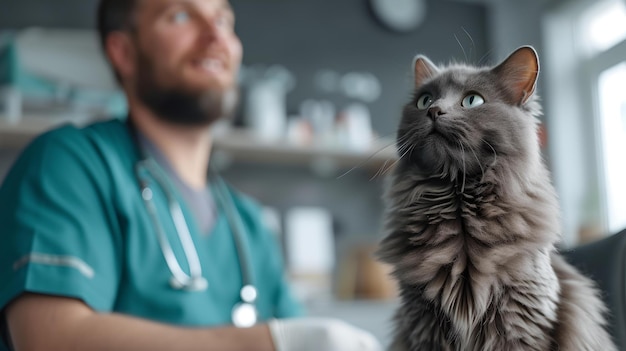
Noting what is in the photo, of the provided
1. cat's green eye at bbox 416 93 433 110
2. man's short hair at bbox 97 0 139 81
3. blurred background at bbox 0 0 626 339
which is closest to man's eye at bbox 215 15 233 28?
man's short hair at bbox 97 0 139 81

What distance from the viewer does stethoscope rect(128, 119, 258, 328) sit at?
3.28 feet

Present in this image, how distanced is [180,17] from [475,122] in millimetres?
956

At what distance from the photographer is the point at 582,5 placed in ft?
2.79

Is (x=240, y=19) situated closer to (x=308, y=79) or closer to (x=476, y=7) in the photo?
(x=308, y=79)

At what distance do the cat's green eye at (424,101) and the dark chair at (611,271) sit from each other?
5.6 inches

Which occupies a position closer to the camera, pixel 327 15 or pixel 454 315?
pixel 454 315

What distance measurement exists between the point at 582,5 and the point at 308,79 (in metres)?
1.84

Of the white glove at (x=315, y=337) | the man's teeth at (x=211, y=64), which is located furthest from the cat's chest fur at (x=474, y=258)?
the man's teeth at (x=211, y=64)

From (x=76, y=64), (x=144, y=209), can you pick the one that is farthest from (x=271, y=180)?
(x=144, y=209)

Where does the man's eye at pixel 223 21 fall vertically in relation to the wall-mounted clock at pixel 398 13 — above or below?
below

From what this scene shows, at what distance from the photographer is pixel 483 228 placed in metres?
0.36

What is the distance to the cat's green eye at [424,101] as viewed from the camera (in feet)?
1.19

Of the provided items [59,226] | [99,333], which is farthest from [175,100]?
[99,333]

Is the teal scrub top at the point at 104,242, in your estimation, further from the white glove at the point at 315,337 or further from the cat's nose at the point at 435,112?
the cat's nose at the point at 435,112
